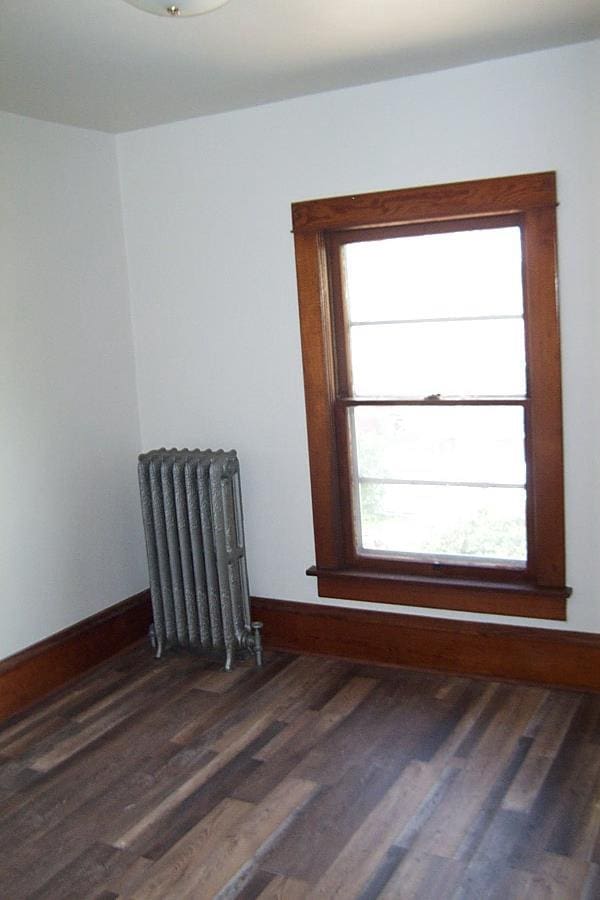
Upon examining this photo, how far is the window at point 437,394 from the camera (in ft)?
12.1

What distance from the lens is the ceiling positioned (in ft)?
9.17

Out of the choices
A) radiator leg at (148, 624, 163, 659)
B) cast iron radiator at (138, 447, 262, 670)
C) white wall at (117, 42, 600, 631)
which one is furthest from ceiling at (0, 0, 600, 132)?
radiator leg at (148, 624, 163, 659)

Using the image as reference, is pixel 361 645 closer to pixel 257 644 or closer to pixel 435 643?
pixel 435 643

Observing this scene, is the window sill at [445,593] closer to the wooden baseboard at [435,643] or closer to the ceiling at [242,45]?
the wooden baseboard at [435,643]

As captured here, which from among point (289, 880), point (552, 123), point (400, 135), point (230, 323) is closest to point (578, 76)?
point (552, 123)

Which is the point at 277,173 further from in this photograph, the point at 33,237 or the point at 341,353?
the point at 33,237

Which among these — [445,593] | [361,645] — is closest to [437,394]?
[445,593]

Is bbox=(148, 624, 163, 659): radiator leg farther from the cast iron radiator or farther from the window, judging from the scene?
the window

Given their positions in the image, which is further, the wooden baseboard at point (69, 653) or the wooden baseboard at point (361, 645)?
the wooden baseboard at point (69, 653)

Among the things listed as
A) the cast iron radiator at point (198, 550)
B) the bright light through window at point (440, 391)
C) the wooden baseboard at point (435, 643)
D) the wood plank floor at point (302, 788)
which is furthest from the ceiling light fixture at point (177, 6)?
the wooden baseboard at point (435, 643)

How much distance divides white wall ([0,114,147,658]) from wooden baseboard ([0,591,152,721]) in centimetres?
5

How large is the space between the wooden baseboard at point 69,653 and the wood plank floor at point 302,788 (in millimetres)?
107

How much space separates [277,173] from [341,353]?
83 centimetres

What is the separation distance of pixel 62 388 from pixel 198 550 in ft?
3.12
